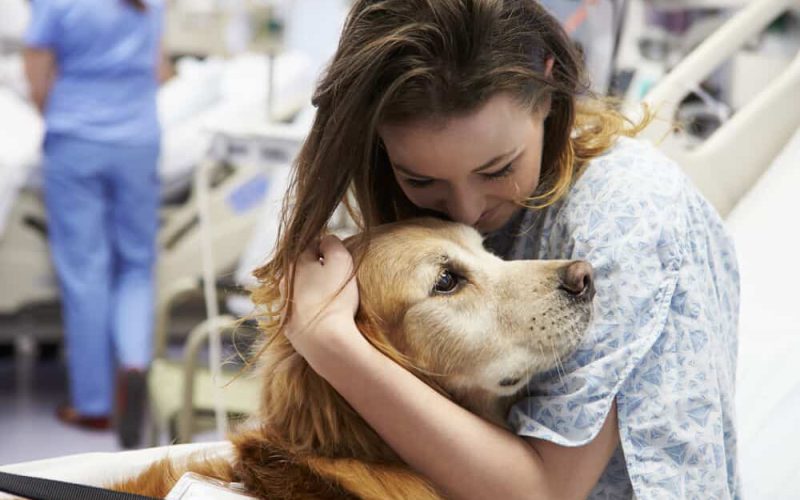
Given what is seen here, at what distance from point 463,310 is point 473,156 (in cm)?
23

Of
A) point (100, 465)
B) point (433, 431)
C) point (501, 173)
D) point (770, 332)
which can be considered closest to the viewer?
point (433, 431)

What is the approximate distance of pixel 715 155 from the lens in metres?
2.10

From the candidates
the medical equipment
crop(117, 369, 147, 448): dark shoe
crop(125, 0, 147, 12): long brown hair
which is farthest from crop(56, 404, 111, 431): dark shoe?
the medical equipment

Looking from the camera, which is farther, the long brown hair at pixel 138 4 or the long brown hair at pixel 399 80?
the long brown hair at pixel 138 4

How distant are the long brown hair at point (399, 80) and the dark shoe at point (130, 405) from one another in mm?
2576

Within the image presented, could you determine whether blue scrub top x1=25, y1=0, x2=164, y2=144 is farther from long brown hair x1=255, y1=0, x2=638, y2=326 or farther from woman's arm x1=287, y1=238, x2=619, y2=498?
woman's arm x1=287, y1=238, x2=619, y2=498

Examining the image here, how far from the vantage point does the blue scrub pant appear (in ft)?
12.1

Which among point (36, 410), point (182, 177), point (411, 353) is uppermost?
point (411, 353)

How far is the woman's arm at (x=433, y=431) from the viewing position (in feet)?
3.67

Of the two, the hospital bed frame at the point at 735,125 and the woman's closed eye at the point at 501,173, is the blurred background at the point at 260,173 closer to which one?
the hospital bed frame at the point at 735,125

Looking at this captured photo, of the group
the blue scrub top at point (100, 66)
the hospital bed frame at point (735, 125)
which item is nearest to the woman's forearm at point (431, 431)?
the hospital bed frame at point (735, 125)

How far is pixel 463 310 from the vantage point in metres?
1.30

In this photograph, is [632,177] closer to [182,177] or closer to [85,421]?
[85,421]

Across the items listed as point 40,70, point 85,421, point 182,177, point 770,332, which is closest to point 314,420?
point 770,332
